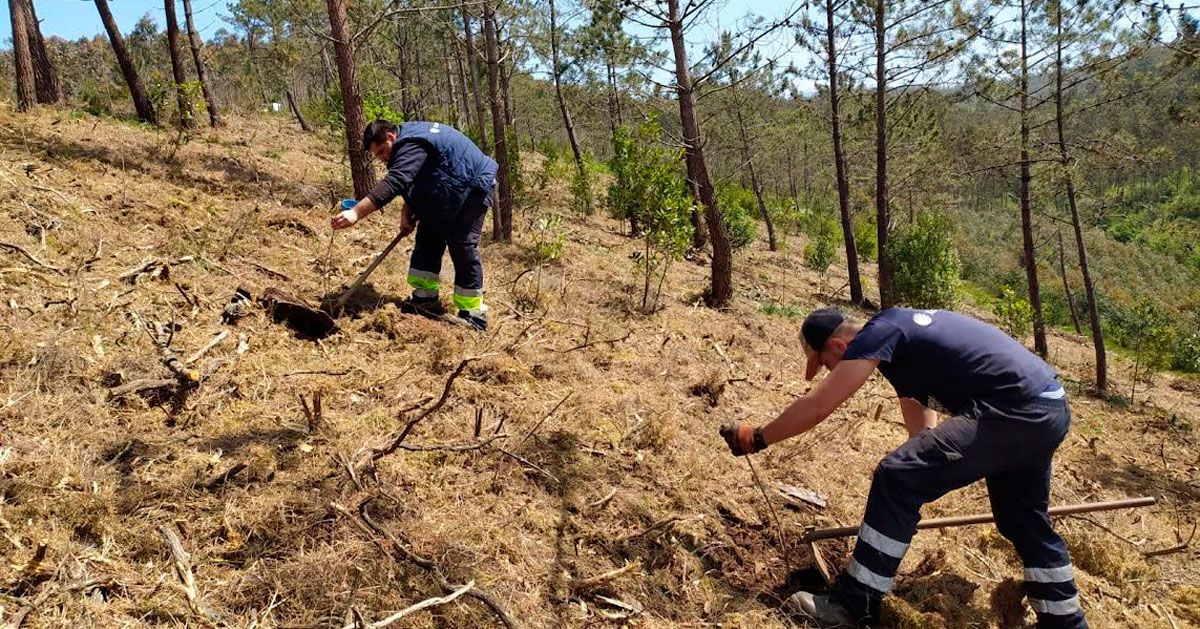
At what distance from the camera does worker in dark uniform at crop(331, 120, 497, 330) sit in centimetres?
416

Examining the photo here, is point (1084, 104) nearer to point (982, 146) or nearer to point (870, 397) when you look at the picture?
point (982, 146)

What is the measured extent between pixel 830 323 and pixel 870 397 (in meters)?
3.47

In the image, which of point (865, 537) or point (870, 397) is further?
point (870, 397)

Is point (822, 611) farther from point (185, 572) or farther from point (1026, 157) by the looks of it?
point (1026, 157)

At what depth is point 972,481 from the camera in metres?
2.49

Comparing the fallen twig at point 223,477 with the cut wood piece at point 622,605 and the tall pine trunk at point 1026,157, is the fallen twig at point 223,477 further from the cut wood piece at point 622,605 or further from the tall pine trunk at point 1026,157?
the tall pine trunk at point 1026,157

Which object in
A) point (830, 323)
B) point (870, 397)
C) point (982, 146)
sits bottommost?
point (870, 397)

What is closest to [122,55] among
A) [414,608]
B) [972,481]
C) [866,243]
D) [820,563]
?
[414,608]

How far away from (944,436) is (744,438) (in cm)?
76

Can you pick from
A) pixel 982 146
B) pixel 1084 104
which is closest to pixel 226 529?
pixel 982 146

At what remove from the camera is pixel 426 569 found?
7.99ft

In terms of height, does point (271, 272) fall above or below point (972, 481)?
above

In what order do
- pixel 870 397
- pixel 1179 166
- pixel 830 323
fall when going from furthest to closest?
pixel 1179 166 → pixel 870 397 → pixel 830 323

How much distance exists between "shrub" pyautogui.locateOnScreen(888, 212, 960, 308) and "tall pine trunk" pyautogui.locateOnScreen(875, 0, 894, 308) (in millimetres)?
293
